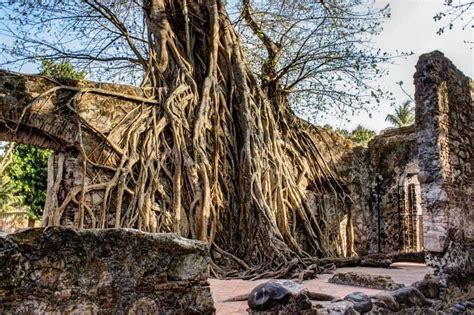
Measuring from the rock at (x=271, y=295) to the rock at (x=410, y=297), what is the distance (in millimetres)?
1138

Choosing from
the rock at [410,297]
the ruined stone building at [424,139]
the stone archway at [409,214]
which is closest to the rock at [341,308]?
the rock at [410,297]

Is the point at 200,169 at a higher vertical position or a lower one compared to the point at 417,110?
Result: lower

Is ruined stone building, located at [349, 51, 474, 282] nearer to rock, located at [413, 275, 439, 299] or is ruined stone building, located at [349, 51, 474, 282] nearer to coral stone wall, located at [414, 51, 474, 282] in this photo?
coral stone wall, located at [414, 51, 474, 282]

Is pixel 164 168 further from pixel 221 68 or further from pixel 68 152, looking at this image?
pixel 221 68

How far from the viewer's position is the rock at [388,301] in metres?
3.33

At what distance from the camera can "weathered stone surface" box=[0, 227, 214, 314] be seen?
182 cm

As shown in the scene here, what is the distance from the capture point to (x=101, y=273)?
6.48 feet

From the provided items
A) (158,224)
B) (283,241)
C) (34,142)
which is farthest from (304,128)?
(34,142)

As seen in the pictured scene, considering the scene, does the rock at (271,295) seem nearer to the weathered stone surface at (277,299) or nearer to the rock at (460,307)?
the weathered stone surface at (277,299)

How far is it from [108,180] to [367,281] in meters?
3.15

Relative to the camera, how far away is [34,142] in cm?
515

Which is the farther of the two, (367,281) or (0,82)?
(0,82)

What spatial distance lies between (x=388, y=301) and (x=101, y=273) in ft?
7.82

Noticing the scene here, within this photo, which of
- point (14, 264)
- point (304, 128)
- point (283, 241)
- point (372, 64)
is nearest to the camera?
point (14, 264)
